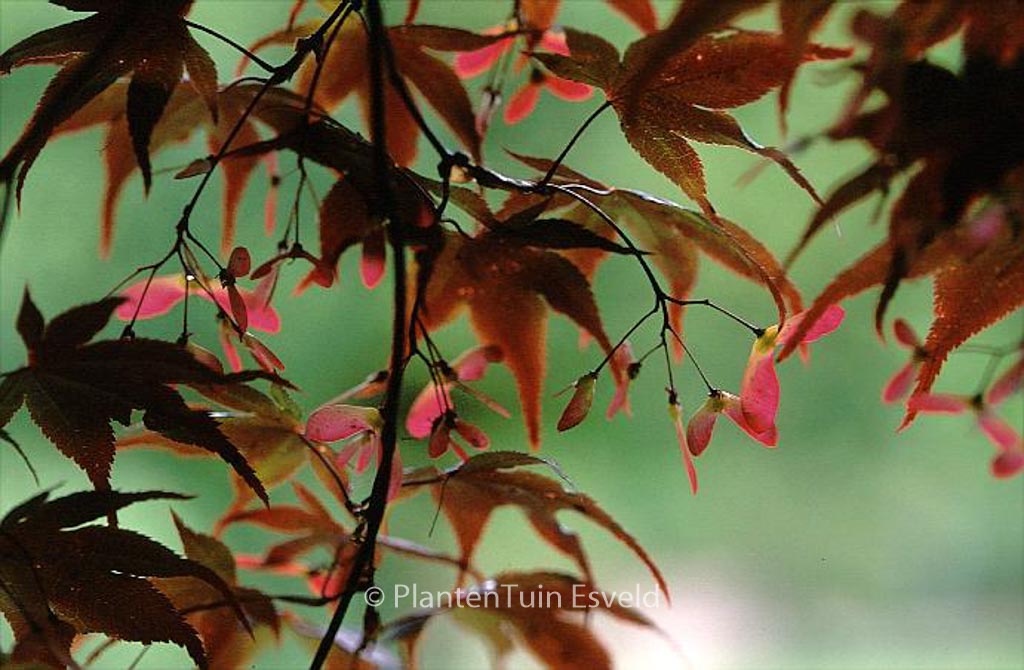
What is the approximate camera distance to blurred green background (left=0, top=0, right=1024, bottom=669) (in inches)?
44.8

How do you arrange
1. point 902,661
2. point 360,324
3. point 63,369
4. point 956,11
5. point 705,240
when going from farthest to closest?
point 360,324
point 902,661
point 705,240
point 63,369
point 956,11

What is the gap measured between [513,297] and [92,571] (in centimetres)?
20

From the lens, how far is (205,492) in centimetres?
121

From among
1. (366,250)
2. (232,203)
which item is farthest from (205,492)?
(366,250)

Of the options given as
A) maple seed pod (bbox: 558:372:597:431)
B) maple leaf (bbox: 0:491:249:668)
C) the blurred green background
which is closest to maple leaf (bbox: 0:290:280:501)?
maple leaf (bbox: 0:491:249:668)

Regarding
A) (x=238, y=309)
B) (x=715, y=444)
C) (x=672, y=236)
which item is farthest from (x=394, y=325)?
(x=715, y=444)

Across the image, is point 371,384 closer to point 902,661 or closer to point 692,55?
point 692,55

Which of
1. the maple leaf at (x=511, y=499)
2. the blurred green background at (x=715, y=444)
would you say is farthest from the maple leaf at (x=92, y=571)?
the blurred green background at (x=715, y=444)

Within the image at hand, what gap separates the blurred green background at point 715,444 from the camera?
3.73 ft

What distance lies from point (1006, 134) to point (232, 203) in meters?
0.39

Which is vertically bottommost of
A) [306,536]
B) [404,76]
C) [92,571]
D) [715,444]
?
[92,571]

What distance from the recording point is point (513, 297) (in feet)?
1.49

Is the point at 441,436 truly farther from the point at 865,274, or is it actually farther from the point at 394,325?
the point at 865,274

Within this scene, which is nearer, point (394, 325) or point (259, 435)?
point (394, 325)
